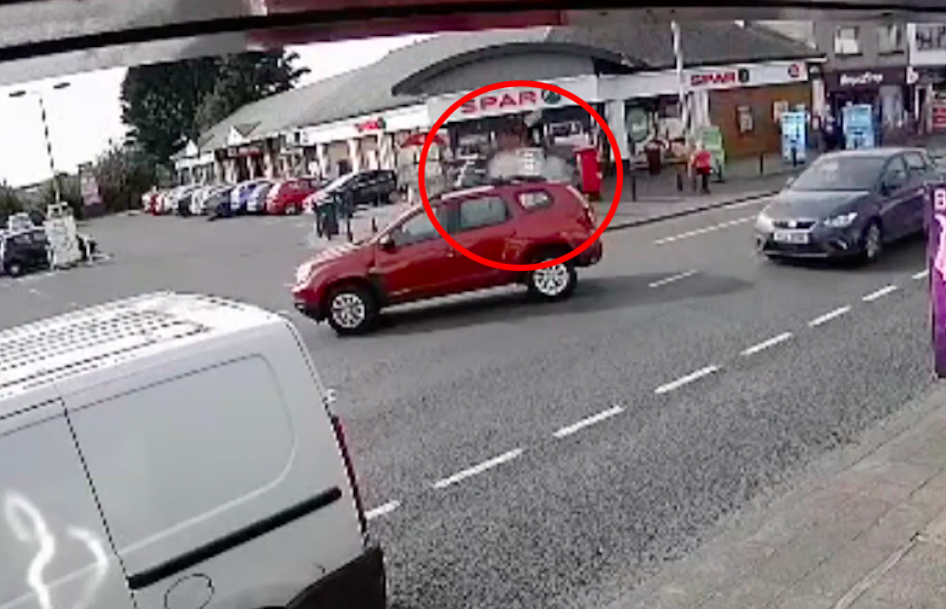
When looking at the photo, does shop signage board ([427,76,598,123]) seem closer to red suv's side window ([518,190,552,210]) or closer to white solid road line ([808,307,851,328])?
red suv's side window ([518,190,552,210])

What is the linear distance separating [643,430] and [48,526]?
438 centimetres

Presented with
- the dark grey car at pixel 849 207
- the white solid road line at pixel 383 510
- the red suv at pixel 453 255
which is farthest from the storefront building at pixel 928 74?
the white solid road line at pixel 383 510

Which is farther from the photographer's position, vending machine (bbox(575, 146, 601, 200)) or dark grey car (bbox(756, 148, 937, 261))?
vending machine (bbox(575, 146, 601, 200))

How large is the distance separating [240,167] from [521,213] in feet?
159

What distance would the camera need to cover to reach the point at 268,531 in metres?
3.49

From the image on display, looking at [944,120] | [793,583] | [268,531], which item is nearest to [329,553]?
[268,531]

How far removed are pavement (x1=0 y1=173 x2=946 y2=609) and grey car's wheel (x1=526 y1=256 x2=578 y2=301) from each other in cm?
22

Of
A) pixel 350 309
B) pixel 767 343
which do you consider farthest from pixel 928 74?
pixel 767 343

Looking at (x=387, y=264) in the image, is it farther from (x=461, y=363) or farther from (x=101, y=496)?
(x=101, y=496)

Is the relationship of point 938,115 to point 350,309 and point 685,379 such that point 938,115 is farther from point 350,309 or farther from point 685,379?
point 685,379

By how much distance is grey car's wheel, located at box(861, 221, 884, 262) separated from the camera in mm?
12078

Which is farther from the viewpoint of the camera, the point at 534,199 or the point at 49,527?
the point at 534,199

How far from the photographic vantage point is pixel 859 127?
3173 centimetres

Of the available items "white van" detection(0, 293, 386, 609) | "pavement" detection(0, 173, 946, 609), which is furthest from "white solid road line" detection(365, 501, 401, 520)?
"white van" detection(0, 293, 386, 609)
